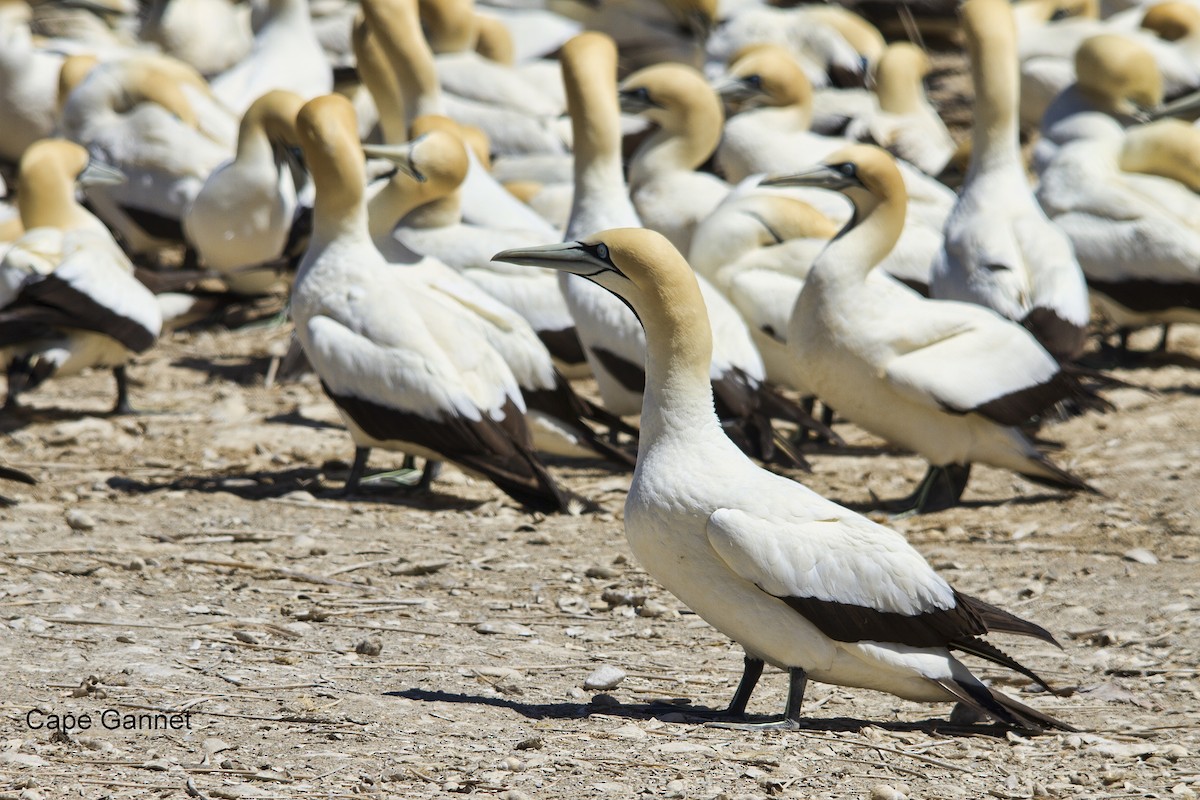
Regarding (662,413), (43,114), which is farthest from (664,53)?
(662,413)

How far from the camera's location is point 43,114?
40.7 feet

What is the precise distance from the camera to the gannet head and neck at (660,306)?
409cm

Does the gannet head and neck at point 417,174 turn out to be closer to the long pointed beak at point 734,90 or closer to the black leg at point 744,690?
the long pointed beak at point 734,90

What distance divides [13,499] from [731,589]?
324 centimetres

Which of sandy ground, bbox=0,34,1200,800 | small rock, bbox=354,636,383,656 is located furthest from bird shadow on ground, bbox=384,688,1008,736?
small rock, bbox=354,636,383,656

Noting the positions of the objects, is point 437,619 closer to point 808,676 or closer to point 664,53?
point 808,676

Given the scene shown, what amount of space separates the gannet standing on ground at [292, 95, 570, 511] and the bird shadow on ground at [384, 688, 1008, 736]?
201 cm

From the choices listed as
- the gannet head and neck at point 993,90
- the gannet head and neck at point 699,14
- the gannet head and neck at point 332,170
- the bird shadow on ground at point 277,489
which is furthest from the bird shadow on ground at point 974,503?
the gannet head and neck at point 699,14

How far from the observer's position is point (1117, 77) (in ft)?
34.7

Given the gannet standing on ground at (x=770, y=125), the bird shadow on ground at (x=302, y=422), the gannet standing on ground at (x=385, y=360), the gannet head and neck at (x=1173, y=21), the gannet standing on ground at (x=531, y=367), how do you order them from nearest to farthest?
Result: the gannet standing on ground at (x=385, y=360) → the gannet standing on ground at (x=531, y=367) → the bird shadow on ground at (x=302, y=422) → the gannet standing on ground at (x=770, y=125) → the gannet head and neck at (x=1173, y=21)

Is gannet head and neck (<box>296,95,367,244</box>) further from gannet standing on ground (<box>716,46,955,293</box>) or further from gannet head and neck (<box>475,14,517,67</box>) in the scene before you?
gannet head and neck (<box>475,14,517,67</box>)

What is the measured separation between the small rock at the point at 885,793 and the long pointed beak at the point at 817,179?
3.38 m

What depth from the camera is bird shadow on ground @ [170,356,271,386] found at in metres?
8.82

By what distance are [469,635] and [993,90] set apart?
15.8ft
